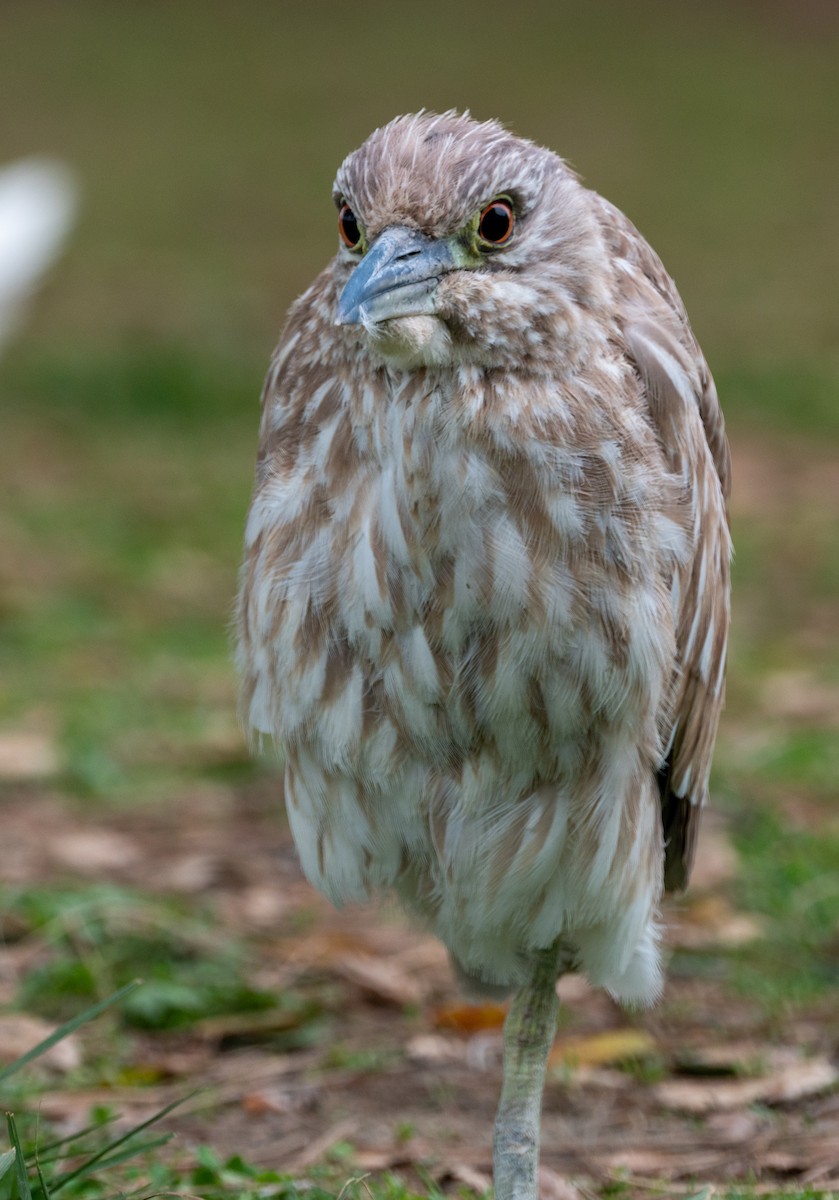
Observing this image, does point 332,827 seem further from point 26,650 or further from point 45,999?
point 26,650

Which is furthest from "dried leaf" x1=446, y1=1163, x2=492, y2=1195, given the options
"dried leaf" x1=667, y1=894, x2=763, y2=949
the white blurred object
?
the white blurred object

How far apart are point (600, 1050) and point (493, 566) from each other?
1639 millimetres

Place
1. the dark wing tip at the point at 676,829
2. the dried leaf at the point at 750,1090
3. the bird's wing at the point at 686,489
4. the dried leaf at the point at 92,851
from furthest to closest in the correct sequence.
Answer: the dried leaf at the point at 92,851 < the dried leaf at the point at 750,1090 < the dark wing tip at the point at 676,829 < the bird's wing at the point at 686,489

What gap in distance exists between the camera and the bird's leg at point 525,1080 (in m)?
3.16

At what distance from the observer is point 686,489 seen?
312 centimetres

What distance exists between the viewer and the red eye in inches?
111

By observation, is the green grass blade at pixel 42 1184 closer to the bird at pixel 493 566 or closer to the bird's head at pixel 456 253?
the bird at pixel 493 566

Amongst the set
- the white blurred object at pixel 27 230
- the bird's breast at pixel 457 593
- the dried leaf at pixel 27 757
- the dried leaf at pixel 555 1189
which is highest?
the white blurred object at pixel 27 230

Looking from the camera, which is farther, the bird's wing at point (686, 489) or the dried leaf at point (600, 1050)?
the dried leaf at point (600, 1050)

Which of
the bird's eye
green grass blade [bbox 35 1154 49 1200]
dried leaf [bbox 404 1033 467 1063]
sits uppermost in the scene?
the bird's eye

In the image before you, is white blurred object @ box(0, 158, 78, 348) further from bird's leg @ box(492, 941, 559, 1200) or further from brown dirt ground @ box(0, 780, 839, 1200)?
bird's leg @ box(492, 941, 559, 1200)

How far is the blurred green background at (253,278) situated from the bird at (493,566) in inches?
97.1

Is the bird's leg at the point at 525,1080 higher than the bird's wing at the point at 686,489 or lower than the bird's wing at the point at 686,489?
lower

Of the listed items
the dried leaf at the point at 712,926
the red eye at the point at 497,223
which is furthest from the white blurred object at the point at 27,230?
the red eye at the point at 497,223
